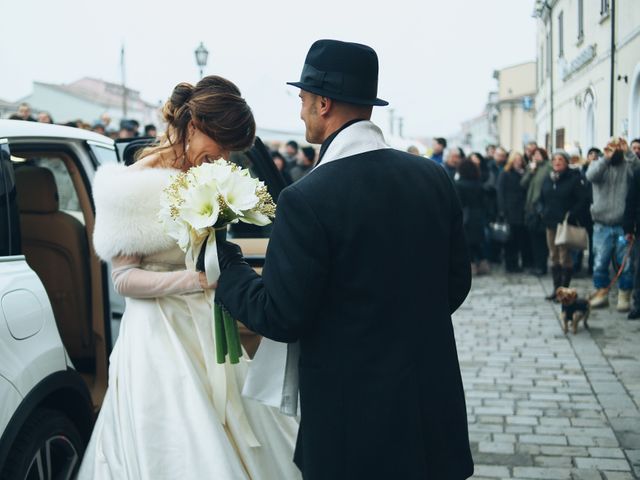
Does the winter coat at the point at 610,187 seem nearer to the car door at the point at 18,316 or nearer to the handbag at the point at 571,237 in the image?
the handbag at the point at 571,237

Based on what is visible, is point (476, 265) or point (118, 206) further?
point (476, 265)

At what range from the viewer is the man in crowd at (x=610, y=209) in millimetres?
9461

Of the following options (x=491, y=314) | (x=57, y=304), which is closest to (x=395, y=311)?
(x=57, y=304)

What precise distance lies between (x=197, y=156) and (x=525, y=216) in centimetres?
1035

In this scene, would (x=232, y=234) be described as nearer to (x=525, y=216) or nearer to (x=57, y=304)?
(x=57, y=304)

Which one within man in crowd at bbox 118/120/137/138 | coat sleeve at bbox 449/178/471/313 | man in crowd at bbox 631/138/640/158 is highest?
man in crowd at bbox 118/120/137/138

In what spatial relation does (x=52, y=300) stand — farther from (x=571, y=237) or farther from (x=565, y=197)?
(x=565, y=197)

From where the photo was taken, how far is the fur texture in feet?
10.1

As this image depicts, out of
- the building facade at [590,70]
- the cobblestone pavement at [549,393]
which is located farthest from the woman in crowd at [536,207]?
the building facade at [590,70]

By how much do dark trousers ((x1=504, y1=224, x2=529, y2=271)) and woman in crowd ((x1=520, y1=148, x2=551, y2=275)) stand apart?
5.1 inches

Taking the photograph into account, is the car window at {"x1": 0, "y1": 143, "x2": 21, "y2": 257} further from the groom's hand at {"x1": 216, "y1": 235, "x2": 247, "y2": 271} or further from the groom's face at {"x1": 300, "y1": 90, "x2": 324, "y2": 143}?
the groom's face at {"x1": 300, "y1": 90, "x2": 324, "y2": 143}

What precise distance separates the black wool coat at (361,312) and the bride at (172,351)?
0.61m

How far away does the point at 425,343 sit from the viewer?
8.20 ft

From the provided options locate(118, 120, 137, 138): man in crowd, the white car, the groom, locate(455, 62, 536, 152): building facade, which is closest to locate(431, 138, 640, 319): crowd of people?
locate(118, 120, 137, 138): man in crowd
